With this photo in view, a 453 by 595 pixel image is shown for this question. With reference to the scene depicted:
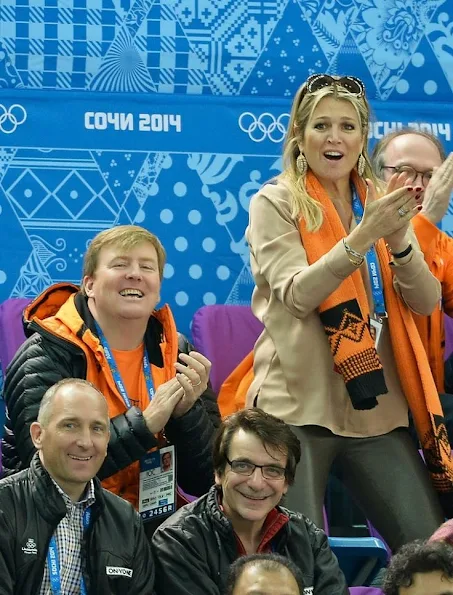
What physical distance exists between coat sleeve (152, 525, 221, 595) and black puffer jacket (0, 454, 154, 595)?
46 mm

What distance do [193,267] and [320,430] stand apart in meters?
1.28

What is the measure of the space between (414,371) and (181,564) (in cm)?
106

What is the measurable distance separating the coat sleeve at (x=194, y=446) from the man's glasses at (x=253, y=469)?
45cm

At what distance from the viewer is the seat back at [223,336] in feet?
15.9

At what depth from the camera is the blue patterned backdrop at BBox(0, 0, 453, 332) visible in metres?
5.09

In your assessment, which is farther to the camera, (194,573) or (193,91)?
(193,91)

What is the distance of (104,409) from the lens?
3553mm

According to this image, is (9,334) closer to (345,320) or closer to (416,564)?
(345,320)

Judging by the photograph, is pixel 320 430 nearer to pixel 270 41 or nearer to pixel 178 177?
pixel 178 177

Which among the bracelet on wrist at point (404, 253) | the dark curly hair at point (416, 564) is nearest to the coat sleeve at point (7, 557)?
the dark curly hair at point (416, 564)

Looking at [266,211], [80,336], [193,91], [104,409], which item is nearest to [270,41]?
[193,91]

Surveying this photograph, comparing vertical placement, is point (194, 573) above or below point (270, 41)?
below

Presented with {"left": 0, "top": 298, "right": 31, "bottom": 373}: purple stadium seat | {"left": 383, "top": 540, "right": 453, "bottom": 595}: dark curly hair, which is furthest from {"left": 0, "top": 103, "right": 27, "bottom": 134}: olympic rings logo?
{"left": 383, "top": 540, "right": 453, "bottom": 595}: dark curly hair

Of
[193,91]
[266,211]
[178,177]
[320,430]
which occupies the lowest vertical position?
[320,430]
